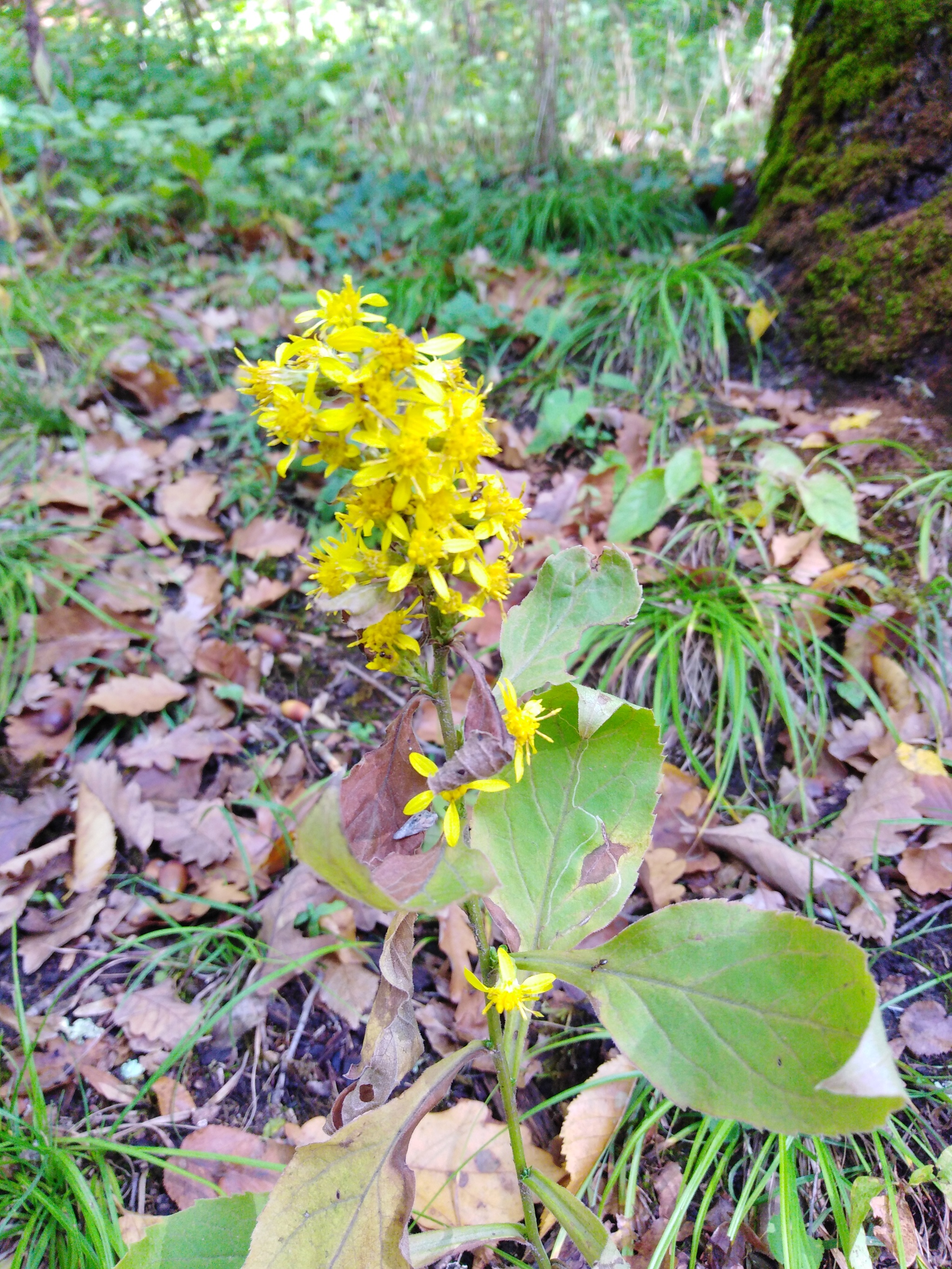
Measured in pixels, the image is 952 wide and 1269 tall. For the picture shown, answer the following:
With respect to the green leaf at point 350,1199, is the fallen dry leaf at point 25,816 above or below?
below

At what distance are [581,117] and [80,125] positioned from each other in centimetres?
360

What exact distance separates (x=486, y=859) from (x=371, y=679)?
1.59m

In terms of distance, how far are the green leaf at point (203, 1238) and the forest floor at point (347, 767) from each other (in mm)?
250

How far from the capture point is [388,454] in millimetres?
960

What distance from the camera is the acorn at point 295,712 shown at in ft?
7.38

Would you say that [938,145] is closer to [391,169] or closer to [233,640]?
[233,640]

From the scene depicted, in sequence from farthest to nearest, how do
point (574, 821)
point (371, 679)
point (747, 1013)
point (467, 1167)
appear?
point (371, 679) → point (467, 1167) → point (574, 821) → point (747, 1013)

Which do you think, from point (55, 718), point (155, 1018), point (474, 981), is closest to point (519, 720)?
point (474, 981)

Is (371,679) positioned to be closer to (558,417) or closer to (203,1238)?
(558,417)

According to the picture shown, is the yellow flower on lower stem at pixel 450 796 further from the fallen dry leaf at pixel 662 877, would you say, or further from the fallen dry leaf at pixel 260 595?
the fallen dry leaf at pixel 260 595

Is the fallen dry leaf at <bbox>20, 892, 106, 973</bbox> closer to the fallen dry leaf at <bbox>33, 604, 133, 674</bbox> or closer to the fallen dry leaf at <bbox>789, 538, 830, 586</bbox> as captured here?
the fallen dry leaf at <bbox>33, 604, 133, 674</bbox>

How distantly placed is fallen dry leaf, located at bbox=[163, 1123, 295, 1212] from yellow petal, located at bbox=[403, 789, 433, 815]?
2.93ft

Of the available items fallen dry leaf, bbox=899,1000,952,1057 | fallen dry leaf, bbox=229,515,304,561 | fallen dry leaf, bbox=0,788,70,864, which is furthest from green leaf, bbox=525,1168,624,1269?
fallen dry leaf, bbox=229,515,304,561

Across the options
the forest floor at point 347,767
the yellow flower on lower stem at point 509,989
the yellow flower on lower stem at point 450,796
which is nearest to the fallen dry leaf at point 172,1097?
the forest floor at point 347,767
